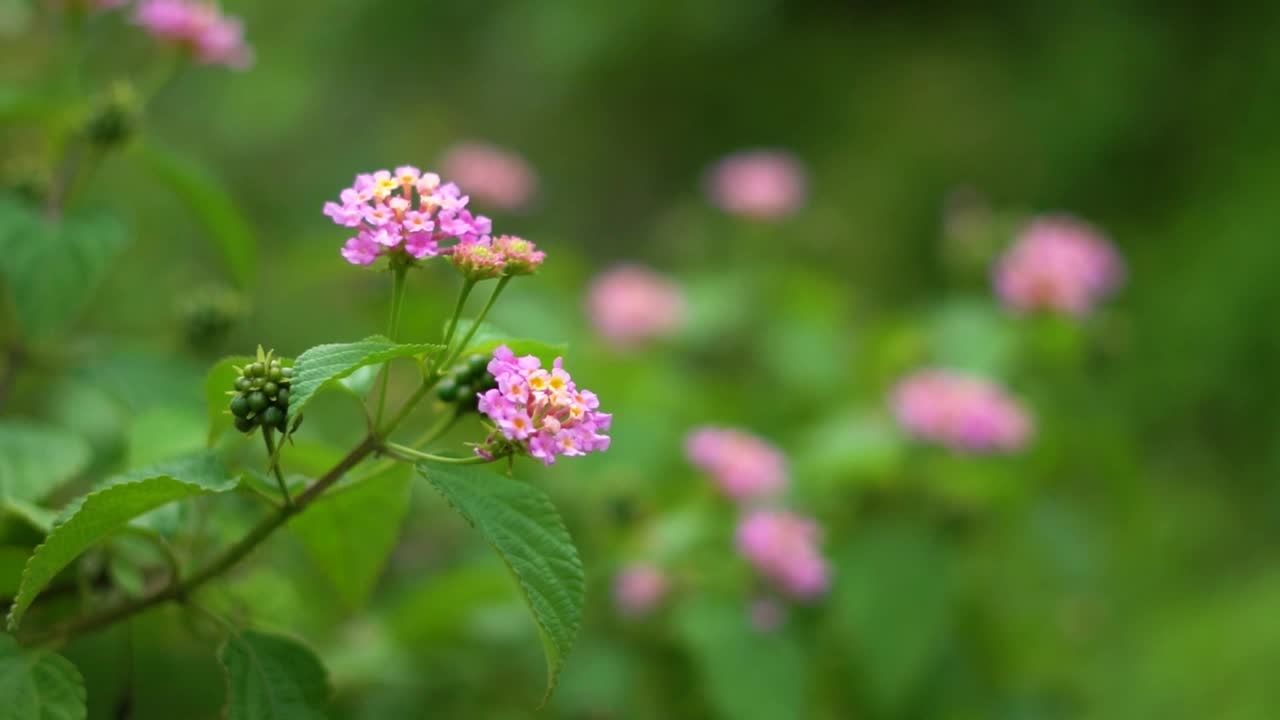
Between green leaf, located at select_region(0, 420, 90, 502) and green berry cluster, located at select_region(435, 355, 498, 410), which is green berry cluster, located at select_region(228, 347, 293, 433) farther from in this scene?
green leaf, located at select_region(0, 420, 90, 502)

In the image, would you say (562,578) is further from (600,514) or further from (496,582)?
(600,514)

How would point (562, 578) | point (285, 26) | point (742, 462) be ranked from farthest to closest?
point (285, 26), point (742, 462), point (562, 578)

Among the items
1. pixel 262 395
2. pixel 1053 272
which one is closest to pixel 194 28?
pixel 262 395

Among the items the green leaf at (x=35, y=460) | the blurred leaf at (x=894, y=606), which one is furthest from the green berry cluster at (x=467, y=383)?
the blurred leaf at (x=894, y=606)

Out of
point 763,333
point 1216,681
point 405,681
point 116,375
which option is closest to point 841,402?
point 763,333

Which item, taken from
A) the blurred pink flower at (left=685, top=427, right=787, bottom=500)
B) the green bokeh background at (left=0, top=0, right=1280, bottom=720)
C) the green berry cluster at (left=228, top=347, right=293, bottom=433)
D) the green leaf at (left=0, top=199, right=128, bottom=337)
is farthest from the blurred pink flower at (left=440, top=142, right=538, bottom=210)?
the green berry cluster at (left=228, top=347, right=293, bottom=433)
